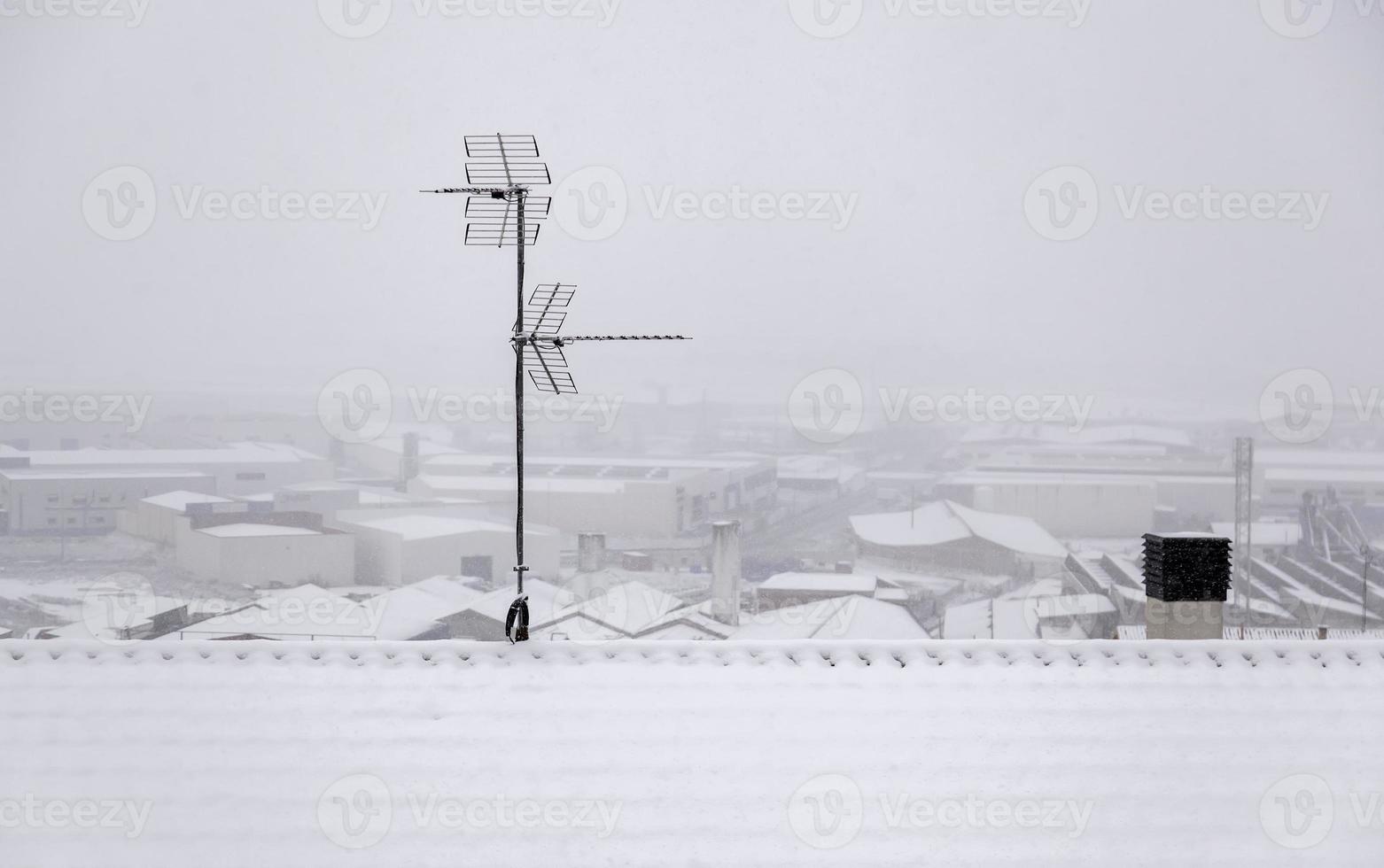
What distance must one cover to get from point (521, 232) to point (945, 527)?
172 inches

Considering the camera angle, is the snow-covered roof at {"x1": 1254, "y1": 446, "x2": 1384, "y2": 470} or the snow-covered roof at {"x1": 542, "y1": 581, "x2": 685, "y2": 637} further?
the snow-covered roof at {"x1": 1254, "y1": 446, "x2": 1384, "y2": 470}

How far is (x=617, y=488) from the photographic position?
A: 232 inches

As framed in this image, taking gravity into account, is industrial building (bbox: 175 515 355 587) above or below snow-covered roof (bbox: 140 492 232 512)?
below

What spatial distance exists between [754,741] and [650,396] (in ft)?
12.6

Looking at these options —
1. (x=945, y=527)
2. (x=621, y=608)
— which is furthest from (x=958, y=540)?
(x=621, y=608)

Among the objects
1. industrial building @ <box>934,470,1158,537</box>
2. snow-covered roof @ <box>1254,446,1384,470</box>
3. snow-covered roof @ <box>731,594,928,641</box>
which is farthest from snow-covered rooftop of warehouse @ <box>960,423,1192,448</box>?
snow-covered roof @ <box>731,594,928,641</box>

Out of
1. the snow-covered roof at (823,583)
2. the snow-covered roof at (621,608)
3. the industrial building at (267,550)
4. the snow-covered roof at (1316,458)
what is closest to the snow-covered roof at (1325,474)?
the snow-covered roof at (1316,458)

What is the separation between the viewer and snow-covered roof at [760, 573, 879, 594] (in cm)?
581

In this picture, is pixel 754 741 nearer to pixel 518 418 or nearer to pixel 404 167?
pixel 518 418

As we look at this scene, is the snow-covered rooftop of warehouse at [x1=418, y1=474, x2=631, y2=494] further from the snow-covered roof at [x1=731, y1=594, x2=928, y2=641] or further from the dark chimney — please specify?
the dark chimney

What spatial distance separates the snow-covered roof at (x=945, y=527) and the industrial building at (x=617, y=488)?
0.93 metres

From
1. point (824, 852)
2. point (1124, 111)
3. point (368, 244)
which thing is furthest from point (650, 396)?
point (824, 852)

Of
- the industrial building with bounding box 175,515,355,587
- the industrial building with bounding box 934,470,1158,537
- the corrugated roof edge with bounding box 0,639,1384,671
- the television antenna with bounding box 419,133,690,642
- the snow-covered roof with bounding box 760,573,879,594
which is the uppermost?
the television antenna with bounding box 419,133,690,642

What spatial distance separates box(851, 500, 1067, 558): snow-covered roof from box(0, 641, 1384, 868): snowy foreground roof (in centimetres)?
398
